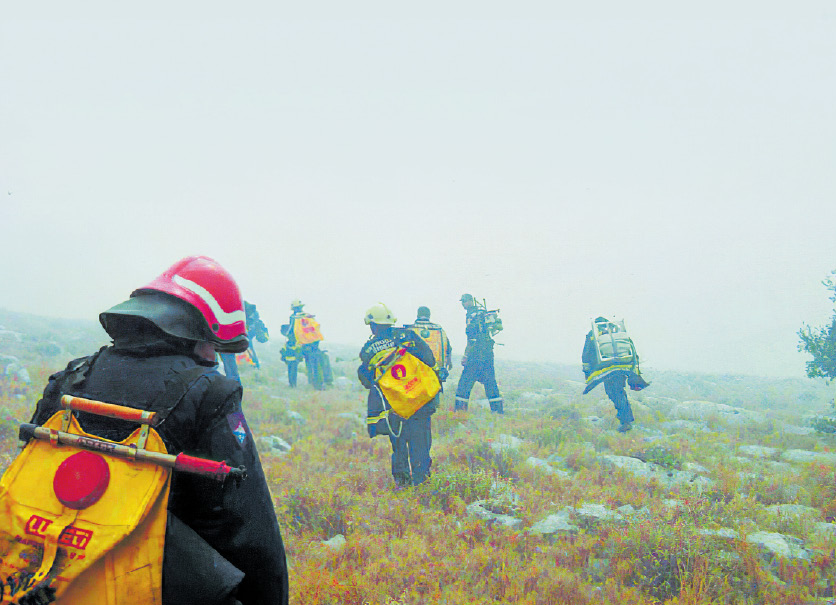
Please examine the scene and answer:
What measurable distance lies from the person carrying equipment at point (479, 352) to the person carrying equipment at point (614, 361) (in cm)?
221

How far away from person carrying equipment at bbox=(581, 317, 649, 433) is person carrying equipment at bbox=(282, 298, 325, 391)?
759 centimetres

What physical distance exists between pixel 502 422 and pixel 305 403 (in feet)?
16.7

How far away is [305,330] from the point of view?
13.6 meters

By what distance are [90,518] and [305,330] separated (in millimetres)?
12491

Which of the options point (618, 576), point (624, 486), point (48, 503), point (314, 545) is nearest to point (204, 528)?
point (48, 503)

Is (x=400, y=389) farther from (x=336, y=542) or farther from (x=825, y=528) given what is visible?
(x=825, y=528)

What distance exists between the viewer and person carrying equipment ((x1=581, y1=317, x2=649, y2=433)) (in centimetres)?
956

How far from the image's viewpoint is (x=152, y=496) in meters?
1.29

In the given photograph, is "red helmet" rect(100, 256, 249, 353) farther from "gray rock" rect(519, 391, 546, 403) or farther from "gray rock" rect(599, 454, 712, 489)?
"gray rock" rect(519, 391, 546, 403)

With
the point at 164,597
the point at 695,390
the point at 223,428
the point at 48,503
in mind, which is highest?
the point at 223,428

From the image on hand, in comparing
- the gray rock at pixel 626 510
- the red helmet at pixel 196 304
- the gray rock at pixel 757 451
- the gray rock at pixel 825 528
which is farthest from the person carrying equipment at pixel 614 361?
the red helmet at pixel 196 304

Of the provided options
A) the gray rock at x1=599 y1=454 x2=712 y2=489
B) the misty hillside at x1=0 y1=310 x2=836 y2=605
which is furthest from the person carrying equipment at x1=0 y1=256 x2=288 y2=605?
the gray rock at x1=599 y1=454 x2=712 y2=489

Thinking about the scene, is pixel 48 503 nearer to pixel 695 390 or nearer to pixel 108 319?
pixel 108 319

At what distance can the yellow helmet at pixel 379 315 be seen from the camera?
6.46 m
